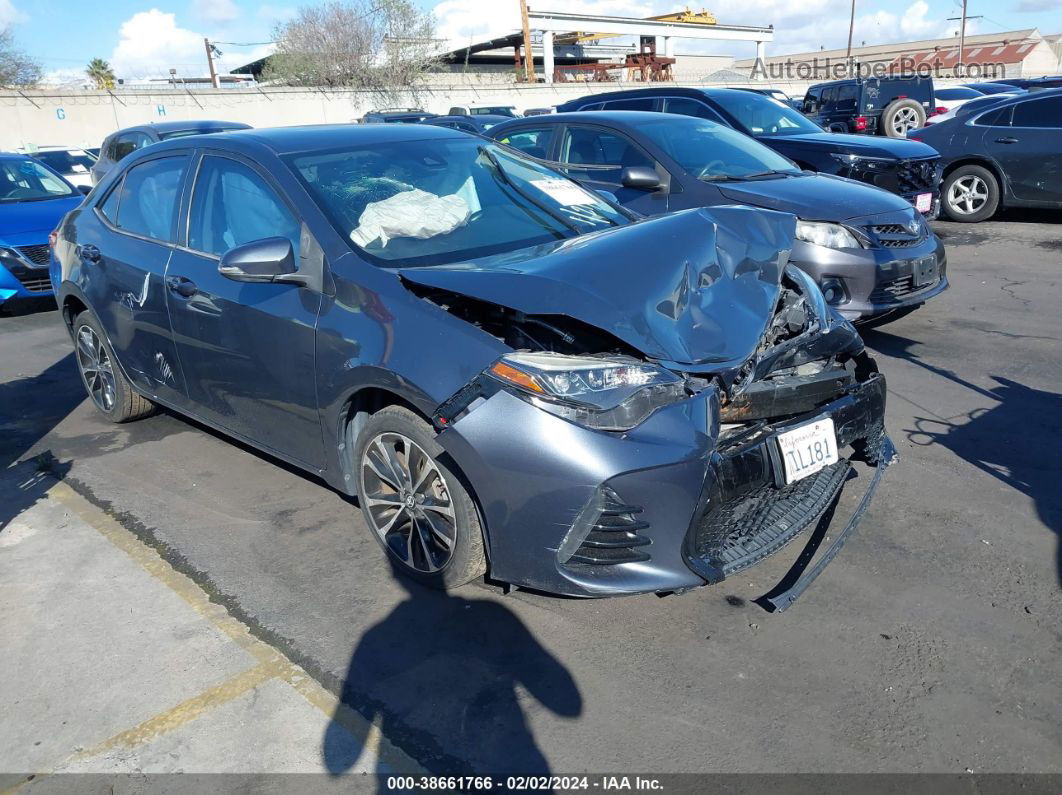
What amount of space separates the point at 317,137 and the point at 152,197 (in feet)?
3.75

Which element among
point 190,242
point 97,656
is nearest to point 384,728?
point 97,656

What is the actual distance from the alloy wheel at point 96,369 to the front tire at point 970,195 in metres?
10.4

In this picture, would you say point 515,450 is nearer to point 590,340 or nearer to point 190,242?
point 590,340

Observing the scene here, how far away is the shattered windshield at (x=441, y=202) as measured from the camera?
12.0 feet

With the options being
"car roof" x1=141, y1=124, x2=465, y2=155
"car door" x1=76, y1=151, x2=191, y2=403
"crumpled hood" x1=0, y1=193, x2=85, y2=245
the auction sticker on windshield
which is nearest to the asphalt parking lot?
"car door" x1=76, y1=151, x2=191, y2=403

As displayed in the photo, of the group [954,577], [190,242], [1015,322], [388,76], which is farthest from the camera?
[388,76]

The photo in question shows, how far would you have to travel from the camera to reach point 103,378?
541 cm

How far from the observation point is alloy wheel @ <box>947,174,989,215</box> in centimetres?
1100

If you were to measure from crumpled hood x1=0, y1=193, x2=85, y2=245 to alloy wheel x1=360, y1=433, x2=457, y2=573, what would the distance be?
732 cm

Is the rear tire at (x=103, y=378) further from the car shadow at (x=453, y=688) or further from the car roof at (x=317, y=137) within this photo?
the car shadow at (x=453, y=688)

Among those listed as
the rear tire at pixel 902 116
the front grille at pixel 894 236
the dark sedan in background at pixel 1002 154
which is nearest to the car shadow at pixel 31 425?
the front grille at pixel 894 236

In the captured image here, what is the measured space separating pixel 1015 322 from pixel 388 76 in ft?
129

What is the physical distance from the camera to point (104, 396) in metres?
5.48

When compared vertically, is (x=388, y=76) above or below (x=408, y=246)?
above
